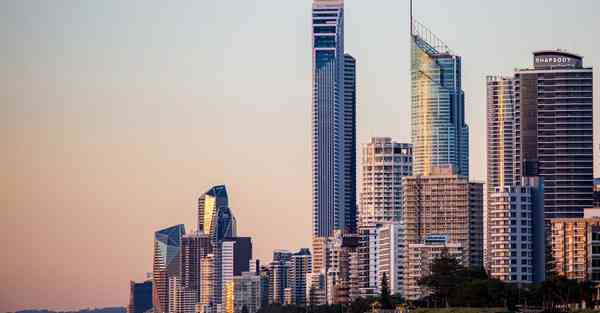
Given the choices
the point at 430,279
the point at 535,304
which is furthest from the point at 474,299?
the point at 430,279

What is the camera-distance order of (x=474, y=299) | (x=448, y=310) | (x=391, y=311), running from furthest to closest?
(x=391, y=311) → (x=474, y=299) → (x=448, y=310)

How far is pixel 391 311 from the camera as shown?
188 meters

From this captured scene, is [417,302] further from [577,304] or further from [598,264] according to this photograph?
[577,304]

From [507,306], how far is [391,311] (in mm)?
25319

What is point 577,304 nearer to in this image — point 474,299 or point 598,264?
point 474,299

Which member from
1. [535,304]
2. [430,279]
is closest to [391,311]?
[430,279]

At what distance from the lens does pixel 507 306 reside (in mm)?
165000

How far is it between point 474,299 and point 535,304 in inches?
276

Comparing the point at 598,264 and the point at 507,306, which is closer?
the point at 507,306

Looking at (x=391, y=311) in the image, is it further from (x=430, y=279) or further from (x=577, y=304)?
(x=577, y=304)

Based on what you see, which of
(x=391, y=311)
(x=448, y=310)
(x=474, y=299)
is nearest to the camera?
(x=448, y=310)

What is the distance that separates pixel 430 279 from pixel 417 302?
342cm

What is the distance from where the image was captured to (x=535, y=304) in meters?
168

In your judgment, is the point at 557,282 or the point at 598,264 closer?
the point at 557,282
